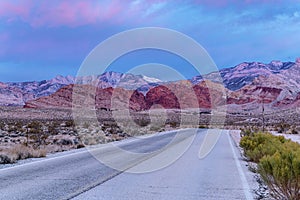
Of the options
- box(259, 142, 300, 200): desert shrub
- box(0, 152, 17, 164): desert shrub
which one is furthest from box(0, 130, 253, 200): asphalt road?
box(0, 152, 17, 164): desert shrub

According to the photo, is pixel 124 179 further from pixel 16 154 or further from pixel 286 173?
pixel 16 154

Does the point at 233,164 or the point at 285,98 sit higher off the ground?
the point at 285,98

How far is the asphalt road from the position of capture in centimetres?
936

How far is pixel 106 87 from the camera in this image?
134 m

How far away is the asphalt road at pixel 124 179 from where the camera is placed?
936 centimetres

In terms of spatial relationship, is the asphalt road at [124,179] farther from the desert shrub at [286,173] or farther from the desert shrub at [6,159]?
the desert shrub at [6,159]

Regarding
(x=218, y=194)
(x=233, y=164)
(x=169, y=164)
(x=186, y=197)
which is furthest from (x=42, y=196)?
Result: (x=233, y=164)

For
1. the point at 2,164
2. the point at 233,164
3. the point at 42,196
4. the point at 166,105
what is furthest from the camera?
the point at 166,105

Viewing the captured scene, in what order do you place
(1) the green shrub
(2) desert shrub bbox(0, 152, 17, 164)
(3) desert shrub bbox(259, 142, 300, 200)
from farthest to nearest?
1. (2) desert shrub bbox(0, 152, 17, 164)
2. (1) the green shrub
3. (3) desert shrub bbox(259, 142, 300, 200)

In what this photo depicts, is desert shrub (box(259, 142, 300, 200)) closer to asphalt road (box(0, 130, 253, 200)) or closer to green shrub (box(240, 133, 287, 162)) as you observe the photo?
asphalt road (box(0, 130, 253, 200))

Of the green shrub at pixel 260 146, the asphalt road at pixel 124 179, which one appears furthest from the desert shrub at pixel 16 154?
the green shrub at pixel 260 146

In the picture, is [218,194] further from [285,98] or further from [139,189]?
[285,98]

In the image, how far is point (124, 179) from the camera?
1161cm

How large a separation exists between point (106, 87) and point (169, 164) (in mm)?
119874
